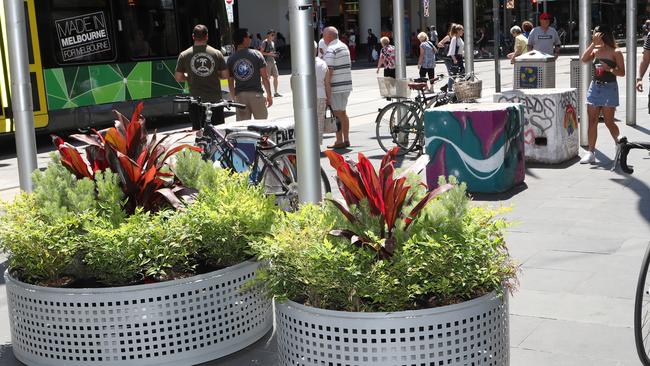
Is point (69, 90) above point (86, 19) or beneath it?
beneath

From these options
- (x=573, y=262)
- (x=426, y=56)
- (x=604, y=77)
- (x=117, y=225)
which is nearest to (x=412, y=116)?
(x=604, y=77)

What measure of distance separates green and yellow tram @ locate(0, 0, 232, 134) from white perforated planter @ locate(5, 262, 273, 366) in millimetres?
10844

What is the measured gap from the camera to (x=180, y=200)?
518 centimetres

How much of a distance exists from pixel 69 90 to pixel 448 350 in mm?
13939

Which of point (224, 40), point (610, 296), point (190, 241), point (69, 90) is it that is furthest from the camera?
point (224, 40)

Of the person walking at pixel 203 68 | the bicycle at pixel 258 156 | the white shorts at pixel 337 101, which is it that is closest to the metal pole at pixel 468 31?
the white shorts at pixel 337 101

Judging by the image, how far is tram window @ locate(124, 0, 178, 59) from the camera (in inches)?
696

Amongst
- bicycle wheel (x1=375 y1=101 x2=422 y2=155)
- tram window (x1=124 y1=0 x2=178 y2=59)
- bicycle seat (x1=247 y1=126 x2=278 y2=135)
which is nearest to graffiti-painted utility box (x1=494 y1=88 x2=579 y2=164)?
bicycle wheel (x1=375 y1=101 x2=422 y2=155)

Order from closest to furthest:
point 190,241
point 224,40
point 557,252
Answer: point 190,241 → point 557,252 → point 224,40

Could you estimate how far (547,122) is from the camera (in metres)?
11.0

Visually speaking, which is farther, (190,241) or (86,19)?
(86,19)

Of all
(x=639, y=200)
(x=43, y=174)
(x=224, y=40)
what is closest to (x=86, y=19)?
(x=224, y=40)

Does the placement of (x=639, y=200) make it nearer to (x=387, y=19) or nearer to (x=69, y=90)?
(x=69, y=90)

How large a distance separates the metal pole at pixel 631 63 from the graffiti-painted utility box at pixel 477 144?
16.1ft
